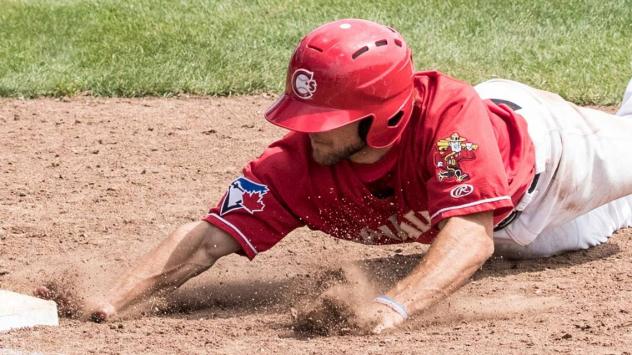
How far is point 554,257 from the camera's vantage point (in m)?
5.92

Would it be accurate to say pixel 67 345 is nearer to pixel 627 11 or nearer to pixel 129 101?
pixel 129 101

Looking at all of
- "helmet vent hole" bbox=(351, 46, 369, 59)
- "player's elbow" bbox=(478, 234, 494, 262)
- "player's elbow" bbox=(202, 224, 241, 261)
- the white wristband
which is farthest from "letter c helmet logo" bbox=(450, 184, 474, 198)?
"player's elbow" bbox=(202, 224, 241, 261)

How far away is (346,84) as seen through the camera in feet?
15.5

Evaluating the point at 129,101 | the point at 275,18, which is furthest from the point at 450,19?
the point at 129,101

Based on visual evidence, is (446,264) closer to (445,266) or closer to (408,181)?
(445,266)

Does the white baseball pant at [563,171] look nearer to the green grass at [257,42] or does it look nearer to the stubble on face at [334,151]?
the stubble on face at [334,151]

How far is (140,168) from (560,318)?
327 centimetres

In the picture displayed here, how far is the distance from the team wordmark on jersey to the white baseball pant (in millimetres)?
692

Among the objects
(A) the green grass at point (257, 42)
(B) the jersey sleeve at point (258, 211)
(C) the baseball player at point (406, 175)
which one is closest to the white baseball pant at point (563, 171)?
(C) the baseball player at point (406, 175)

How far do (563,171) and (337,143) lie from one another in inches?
44.1

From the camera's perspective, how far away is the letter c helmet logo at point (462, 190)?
471cm

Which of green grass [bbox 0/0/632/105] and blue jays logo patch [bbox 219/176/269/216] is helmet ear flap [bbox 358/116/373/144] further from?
green grass [bbox 0/0/632/105]

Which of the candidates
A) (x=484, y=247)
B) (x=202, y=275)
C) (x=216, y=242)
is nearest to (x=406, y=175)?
(x=484, y=247)

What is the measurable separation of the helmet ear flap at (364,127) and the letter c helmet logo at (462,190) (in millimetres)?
399
